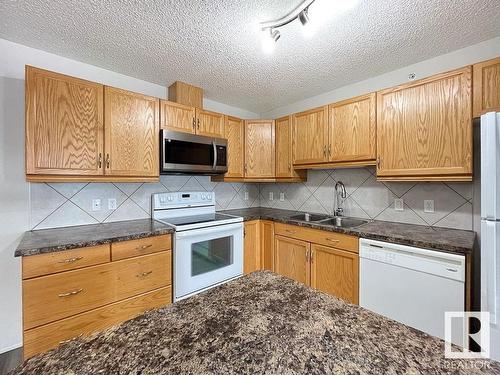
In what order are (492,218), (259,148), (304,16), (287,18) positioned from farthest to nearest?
(259,148) < (287,18) < (304,16) < (492,218)

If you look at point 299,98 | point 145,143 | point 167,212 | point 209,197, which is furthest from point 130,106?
point 299,98

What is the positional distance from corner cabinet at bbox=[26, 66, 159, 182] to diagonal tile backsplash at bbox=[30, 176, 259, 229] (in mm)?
334

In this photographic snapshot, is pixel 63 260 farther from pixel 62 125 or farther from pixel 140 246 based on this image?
pixel 62 125

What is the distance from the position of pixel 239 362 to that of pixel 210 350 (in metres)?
0.08

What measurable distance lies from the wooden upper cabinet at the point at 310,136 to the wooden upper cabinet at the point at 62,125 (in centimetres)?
193

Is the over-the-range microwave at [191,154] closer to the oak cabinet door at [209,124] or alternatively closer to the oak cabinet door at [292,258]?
the oak cabinet door at [209,124]

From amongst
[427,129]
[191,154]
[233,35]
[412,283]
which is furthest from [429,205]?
[191,154]

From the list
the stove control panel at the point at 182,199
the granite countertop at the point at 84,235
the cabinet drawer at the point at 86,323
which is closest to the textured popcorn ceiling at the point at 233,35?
the stove control panel at the point at 182,199

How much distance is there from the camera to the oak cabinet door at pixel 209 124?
2453 millimetres

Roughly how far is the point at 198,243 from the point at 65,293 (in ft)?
3.20

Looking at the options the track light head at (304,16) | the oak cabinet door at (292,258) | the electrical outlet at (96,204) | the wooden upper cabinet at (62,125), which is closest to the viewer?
the track light head at (304,16)

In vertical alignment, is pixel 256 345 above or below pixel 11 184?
below

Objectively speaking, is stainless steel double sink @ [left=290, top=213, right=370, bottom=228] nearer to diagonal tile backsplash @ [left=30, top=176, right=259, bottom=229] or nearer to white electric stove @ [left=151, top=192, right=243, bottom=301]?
white electric stove @ [left=151, top=192, right=243, bottom=301]

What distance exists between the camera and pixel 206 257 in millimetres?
2209
